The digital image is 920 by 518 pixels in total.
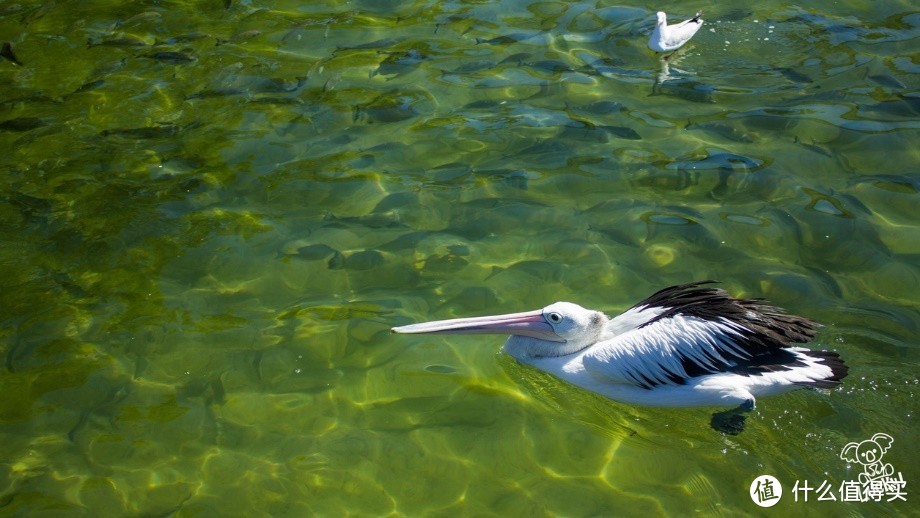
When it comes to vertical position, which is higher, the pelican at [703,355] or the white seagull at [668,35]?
the white seagull at [668,35]

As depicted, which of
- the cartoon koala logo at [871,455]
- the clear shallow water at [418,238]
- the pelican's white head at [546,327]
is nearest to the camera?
the cartoon koala logo at [871,455]

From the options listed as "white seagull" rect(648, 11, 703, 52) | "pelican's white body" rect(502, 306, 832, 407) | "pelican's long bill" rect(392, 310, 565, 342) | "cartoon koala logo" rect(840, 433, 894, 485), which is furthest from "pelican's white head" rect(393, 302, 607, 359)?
"white seagull" rect(648, 11, 703, 52)

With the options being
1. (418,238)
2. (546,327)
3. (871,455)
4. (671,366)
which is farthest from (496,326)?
(871,455)

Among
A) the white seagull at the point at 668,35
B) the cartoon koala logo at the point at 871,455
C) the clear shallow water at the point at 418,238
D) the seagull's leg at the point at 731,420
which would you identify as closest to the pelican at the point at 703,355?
the seagull's leg at the point at 731,420

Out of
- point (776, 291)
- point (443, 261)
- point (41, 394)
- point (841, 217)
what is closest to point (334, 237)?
point (443, 261)

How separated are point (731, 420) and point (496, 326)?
1201mm

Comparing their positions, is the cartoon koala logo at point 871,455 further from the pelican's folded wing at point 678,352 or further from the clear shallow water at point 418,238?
the pelican's folded wing at point 678,352

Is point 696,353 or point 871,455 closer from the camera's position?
point 871,455

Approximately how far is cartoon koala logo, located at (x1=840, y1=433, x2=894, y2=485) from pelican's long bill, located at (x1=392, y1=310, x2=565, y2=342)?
4.61 feet

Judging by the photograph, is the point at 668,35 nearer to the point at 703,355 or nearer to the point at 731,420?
the point at 703,355

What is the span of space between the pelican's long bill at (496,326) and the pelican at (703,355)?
11 mm

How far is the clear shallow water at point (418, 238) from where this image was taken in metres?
3.90

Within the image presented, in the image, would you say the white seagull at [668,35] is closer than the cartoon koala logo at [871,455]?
No

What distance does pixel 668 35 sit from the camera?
7031 mm
